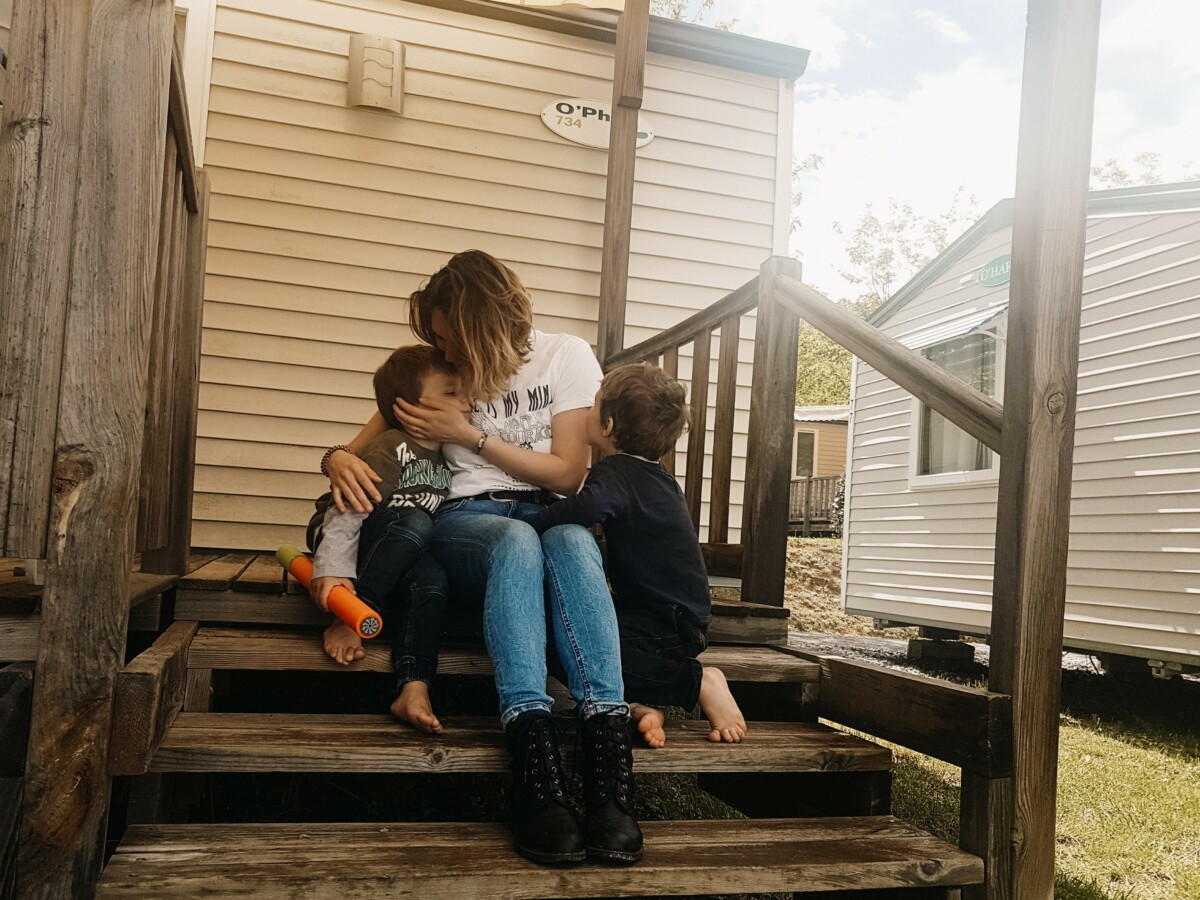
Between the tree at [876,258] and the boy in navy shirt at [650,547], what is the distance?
3070 centimetres

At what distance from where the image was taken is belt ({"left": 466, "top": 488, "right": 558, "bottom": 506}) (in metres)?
2.39

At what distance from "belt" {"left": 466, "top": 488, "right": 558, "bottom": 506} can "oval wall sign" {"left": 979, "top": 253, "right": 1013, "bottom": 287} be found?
6379 millimetres

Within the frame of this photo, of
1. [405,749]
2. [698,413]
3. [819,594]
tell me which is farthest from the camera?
[819,594]

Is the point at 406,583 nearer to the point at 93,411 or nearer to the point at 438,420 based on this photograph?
the point at 438,420

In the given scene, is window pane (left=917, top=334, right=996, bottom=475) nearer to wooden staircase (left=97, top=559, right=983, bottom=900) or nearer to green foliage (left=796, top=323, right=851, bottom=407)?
wooden staircase (left=97, top=559, right=983, bottom=900)

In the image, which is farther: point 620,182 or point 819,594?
point 819,594

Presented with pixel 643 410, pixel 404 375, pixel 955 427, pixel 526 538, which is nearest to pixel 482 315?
pixel 404 375

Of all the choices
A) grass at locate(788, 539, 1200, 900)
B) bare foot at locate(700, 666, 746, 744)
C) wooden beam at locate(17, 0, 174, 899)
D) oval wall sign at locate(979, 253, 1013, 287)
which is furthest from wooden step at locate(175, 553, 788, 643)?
oval wall sign at locate(979, 253, 1013, 287)

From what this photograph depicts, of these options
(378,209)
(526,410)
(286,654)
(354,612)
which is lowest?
(286,654)

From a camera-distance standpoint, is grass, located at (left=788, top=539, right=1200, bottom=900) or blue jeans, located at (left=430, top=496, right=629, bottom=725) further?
grass, located at (left=788, top=539, right=1200, bottom=900)

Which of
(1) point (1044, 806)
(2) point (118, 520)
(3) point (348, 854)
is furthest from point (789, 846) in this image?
(2) point (118, 520)

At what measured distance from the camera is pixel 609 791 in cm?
174

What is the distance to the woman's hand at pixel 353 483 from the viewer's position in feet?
7.34

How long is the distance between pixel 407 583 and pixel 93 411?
0.77 metres
